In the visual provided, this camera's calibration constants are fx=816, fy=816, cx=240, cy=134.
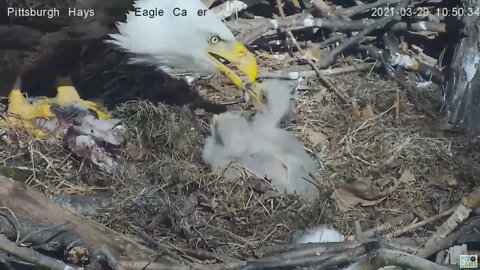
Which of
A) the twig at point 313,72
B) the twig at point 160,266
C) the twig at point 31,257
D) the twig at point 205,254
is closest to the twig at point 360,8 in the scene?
the twig at point 313,72

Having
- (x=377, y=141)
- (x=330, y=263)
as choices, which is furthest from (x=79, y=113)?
(x=330, y=263)

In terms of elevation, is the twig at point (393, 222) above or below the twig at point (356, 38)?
below

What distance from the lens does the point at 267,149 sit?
140 inches

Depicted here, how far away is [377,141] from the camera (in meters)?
3.63

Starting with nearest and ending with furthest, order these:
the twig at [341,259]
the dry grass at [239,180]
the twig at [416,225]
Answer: the twig at [341,259]
the twig at [416,225]
the dry grass at [239,180]

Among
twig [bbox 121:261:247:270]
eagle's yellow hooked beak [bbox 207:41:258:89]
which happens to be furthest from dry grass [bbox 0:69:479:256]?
eagle's yellow hooked beak [bbox 207:41:258:89]

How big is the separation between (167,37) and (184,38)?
8cm

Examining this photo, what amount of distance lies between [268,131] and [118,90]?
794 millimetres

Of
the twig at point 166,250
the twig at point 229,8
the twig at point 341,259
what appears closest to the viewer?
the twig at point 341,259

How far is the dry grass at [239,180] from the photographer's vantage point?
10.3 feet

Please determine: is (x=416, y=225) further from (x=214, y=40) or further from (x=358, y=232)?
(x=214, y=40)

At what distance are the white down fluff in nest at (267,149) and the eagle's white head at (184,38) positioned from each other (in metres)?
0.24

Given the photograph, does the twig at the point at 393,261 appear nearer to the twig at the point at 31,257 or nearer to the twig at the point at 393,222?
the twig at the point at 393,222

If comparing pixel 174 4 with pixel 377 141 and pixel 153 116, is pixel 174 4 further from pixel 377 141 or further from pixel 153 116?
pixel 377 141
